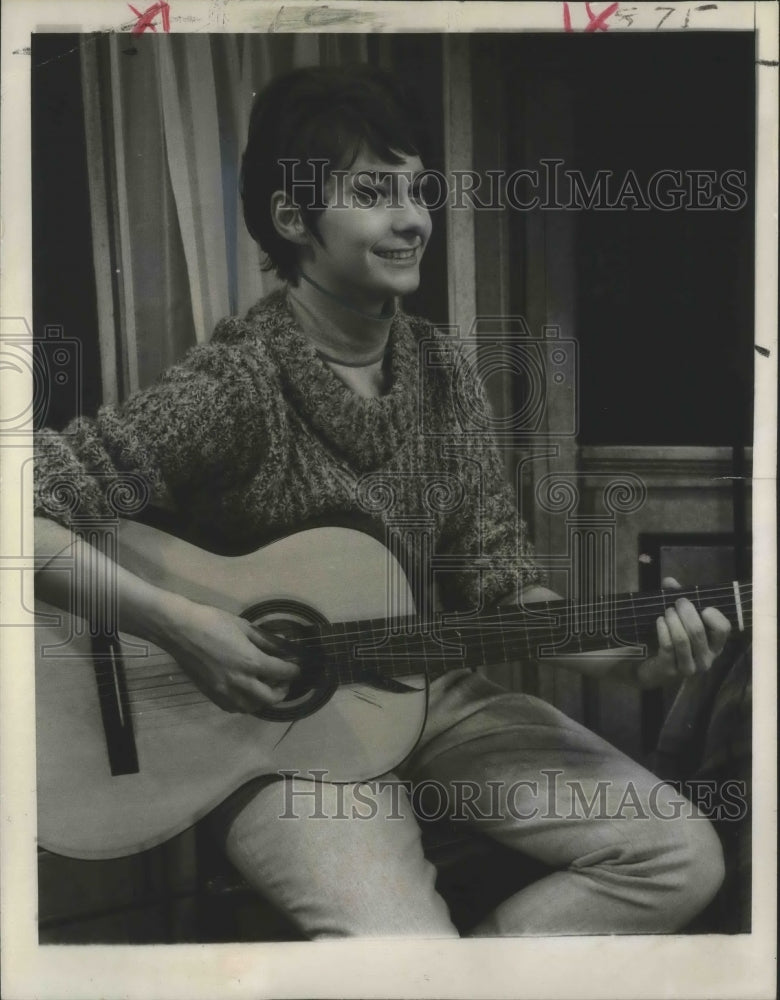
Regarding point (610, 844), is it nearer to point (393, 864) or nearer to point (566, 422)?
point (393, 864)

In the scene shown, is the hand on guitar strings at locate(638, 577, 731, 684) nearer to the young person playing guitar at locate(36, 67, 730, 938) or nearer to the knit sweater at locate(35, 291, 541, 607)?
the young person playing guitar at locate(36, 67, 730, 938)

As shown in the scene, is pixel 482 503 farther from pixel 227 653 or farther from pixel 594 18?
pixel 594 18

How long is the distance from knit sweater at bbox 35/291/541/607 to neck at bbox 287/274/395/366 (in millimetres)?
20

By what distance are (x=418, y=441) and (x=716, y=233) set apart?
2.28ft

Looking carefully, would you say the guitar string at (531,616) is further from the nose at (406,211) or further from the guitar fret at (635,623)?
the nose at (406,211)

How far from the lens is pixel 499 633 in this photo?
1.98 meters

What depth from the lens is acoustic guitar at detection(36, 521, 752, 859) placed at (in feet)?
6.33

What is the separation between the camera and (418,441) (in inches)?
78.9

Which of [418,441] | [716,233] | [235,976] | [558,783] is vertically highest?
[716,233]

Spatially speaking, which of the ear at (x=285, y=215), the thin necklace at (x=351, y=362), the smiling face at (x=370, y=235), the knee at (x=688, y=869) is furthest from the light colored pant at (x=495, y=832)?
the ear at (x=285, y=215)

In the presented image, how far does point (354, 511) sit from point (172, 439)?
0.35 meters

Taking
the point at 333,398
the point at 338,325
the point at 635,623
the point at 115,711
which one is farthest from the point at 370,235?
the point at 115,711

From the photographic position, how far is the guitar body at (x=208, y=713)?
193cm

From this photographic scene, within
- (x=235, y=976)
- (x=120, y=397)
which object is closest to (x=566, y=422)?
(x=120, y=397)
